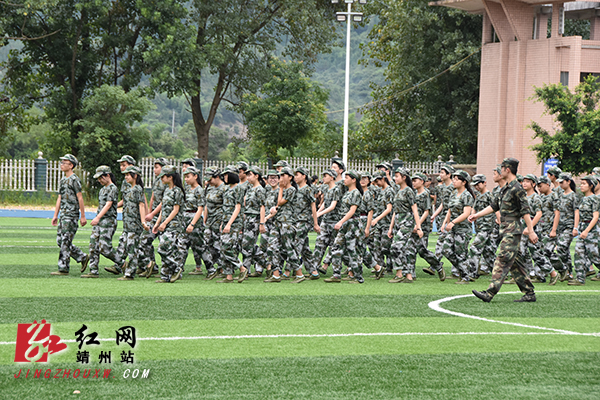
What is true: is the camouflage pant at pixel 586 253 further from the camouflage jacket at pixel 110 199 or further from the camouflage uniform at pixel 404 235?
the camouflage jacket at pixel 110 199

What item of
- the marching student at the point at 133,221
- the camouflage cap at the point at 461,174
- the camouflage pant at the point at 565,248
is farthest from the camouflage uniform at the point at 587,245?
the marching student at the point at 133,221

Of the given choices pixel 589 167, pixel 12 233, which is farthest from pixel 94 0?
pixel 589 167

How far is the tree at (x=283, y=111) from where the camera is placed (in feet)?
113

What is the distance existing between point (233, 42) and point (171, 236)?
1030 inches

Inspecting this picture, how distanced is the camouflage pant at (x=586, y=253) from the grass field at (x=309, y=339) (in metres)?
1.06

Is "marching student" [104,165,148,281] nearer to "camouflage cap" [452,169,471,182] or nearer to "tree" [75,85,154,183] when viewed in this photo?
"camouflage cap" [452,169,471,182]

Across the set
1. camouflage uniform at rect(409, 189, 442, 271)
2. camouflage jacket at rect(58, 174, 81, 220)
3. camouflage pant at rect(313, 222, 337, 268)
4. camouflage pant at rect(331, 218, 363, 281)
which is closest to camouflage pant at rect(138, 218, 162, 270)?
camouflage jacket at rect(58, 174, 81, 220)

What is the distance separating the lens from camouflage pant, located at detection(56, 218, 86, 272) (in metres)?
11.6

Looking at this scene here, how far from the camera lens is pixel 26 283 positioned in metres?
10.7

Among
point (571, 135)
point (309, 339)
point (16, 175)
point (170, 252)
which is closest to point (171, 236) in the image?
point (170, 252)

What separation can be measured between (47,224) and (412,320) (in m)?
17.4

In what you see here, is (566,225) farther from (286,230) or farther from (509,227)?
(286,230)

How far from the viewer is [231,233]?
37.3 feet

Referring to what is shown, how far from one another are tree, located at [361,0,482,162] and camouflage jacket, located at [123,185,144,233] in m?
26.3
